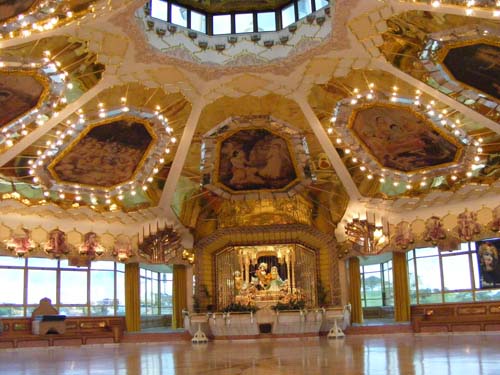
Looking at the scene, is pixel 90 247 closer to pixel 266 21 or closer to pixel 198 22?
pixel 198 22

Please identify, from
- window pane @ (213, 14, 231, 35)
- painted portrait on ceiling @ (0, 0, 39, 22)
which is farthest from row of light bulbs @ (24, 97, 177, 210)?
painted portrait on ceiling @ (0, 0, 39, 22)

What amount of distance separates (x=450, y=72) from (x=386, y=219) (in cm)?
920

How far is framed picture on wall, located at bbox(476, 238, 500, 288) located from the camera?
24.4 meters

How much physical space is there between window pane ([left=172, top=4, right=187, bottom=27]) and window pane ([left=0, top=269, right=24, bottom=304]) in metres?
13.5

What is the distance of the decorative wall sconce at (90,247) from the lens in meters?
24.9

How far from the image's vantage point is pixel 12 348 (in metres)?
22.0

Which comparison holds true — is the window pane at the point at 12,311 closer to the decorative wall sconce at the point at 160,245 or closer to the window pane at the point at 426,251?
the decorative wall sconce at the point at 160,245

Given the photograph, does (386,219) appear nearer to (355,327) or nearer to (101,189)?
(355,327)

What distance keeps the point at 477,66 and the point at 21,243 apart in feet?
57.8

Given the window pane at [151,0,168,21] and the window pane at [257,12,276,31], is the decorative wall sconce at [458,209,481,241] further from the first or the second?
the window pane at [151,0,168,21]

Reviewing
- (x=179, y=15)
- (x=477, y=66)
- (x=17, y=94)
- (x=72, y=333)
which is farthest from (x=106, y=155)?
(x=477, y=66)

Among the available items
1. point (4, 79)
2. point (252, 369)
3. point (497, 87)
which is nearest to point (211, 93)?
point (4, 79)

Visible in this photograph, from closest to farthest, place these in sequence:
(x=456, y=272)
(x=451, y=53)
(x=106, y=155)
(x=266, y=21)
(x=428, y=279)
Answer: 1. (x=451, y=53)
2. (x=266, y=21)
3. (x=106, y=155)
4. (x=456, y=272)
5. (x=428, y=279)

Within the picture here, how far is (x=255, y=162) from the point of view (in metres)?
24.3
